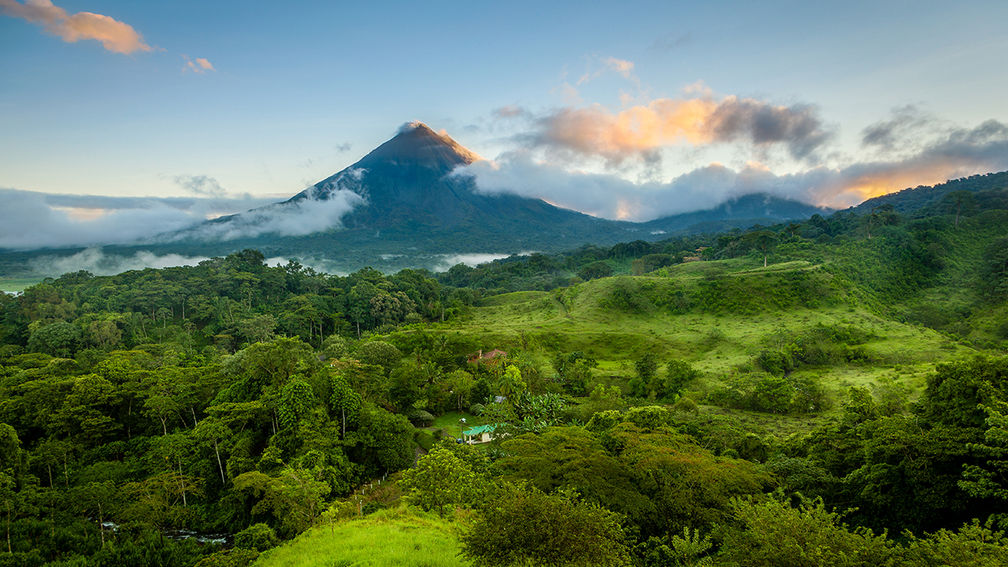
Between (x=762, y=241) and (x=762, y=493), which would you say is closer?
(x=762, y=493)

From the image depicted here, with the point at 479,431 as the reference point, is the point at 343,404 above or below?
above

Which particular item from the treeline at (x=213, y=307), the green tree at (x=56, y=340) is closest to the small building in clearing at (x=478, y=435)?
the treeline at (x=213, y=307)

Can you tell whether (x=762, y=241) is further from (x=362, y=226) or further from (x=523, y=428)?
(x=362, y=226)

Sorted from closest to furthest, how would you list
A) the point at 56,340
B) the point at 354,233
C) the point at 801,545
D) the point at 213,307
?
1. the point at 801,545
2. the point at 56,340
3. the point at 213,307
4. the point at 354,233

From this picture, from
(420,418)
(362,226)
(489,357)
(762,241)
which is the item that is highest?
(362,226)

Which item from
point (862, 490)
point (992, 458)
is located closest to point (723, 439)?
point (862, 490)

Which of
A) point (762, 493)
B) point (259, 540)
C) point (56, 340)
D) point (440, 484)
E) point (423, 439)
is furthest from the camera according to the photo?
point (56, 340)

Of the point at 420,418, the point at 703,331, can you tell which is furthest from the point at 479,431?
the point at 703,331

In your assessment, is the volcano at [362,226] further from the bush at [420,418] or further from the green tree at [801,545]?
the green tree at [801,545]
